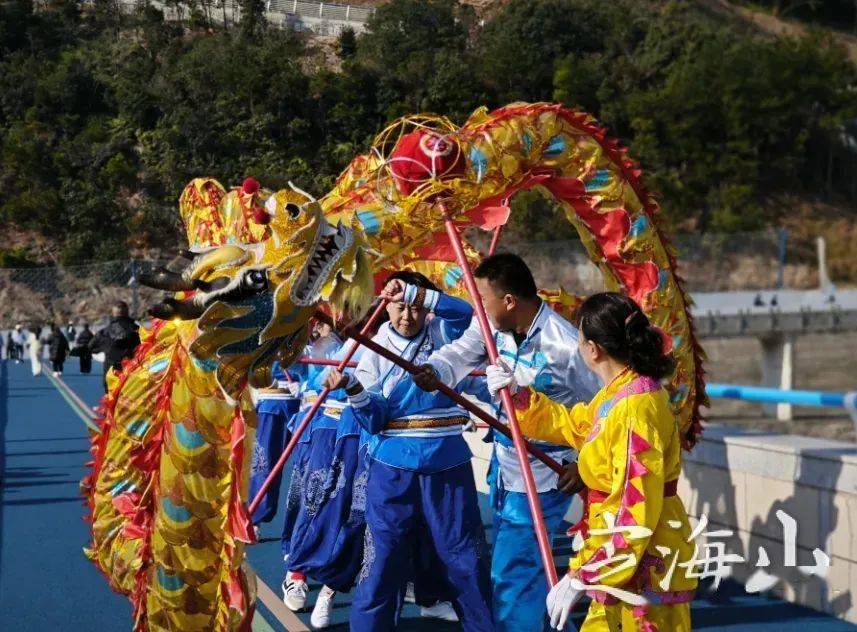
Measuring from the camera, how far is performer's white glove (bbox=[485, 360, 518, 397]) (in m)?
4.04

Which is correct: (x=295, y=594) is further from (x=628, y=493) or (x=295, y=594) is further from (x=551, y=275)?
(x=551, y=275)

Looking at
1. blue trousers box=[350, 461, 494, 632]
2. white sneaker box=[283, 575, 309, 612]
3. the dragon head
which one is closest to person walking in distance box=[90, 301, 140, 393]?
white sneaker box=[283, 575, 309, 612]

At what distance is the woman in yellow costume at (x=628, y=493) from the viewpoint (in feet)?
10.9

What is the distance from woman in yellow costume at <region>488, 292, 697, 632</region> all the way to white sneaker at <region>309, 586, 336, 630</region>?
2.54m

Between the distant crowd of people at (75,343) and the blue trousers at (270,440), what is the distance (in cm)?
104

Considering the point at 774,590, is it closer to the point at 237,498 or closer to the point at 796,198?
the point at 237,498

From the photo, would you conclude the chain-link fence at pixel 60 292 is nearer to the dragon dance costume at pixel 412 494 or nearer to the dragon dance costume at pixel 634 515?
the dragon dance costume at pixel 412 494

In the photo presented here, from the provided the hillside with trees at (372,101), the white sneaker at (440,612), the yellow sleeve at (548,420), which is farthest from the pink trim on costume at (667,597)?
the hillside with trees at (372,101)

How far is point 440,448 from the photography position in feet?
16.4

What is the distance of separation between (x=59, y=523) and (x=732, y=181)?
4390 centimetres

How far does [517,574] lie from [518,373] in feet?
2.55

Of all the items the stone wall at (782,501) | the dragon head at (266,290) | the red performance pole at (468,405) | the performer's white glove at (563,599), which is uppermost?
the dragon head at (266,290)

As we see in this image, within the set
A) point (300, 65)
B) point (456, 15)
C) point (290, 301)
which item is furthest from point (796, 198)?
point (290, 301)

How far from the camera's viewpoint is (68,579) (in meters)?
6.93
